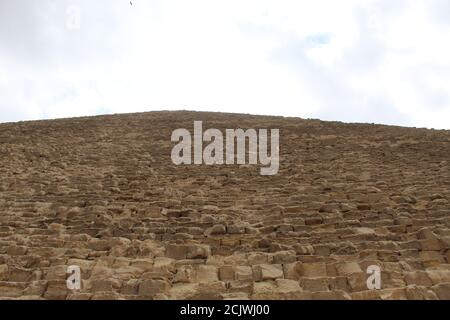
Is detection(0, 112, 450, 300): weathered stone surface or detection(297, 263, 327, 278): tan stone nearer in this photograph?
detection(0, 112, 450, 300): weathered stone surface

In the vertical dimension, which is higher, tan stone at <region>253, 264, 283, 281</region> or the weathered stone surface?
the weathered stone surface

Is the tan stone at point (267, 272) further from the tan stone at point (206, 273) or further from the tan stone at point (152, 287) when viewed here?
the tan stone at point (152, 287)

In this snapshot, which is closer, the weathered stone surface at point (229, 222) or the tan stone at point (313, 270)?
the weathered stone surface at point (229, 222)

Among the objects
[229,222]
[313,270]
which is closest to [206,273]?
[313,270]

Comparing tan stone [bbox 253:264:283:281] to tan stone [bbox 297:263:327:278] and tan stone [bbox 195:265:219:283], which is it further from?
tan stone [bbox 195:265:219:283]

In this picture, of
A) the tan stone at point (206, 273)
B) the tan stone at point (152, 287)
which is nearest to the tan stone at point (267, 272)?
the tan stone at point (206, 273)

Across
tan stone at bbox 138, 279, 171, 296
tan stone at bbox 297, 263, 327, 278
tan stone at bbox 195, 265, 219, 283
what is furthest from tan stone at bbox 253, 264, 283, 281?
tan stone at bbox 138, 279, 171, 296

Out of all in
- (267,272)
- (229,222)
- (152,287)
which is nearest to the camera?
(152,287)

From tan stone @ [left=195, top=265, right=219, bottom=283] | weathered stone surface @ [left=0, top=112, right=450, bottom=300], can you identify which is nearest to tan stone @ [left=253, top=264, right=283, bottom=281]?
weathered stone surface @ [left=0, top=112, right=450, bottom=300]

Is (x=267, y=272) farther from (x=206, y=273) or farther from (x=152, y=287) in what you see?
(x=152, y=287)

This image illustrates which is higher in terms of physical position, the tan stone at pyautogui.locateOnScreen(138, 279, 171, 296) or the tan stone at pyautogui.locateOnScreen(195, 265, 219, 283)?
the tan stone at pyautogui.locateOnScreen(195, 265, 219, 283)

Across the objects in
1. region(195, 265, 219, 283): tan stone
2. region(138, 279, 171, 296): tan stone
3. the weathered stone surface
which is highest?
the weathered stone surface
